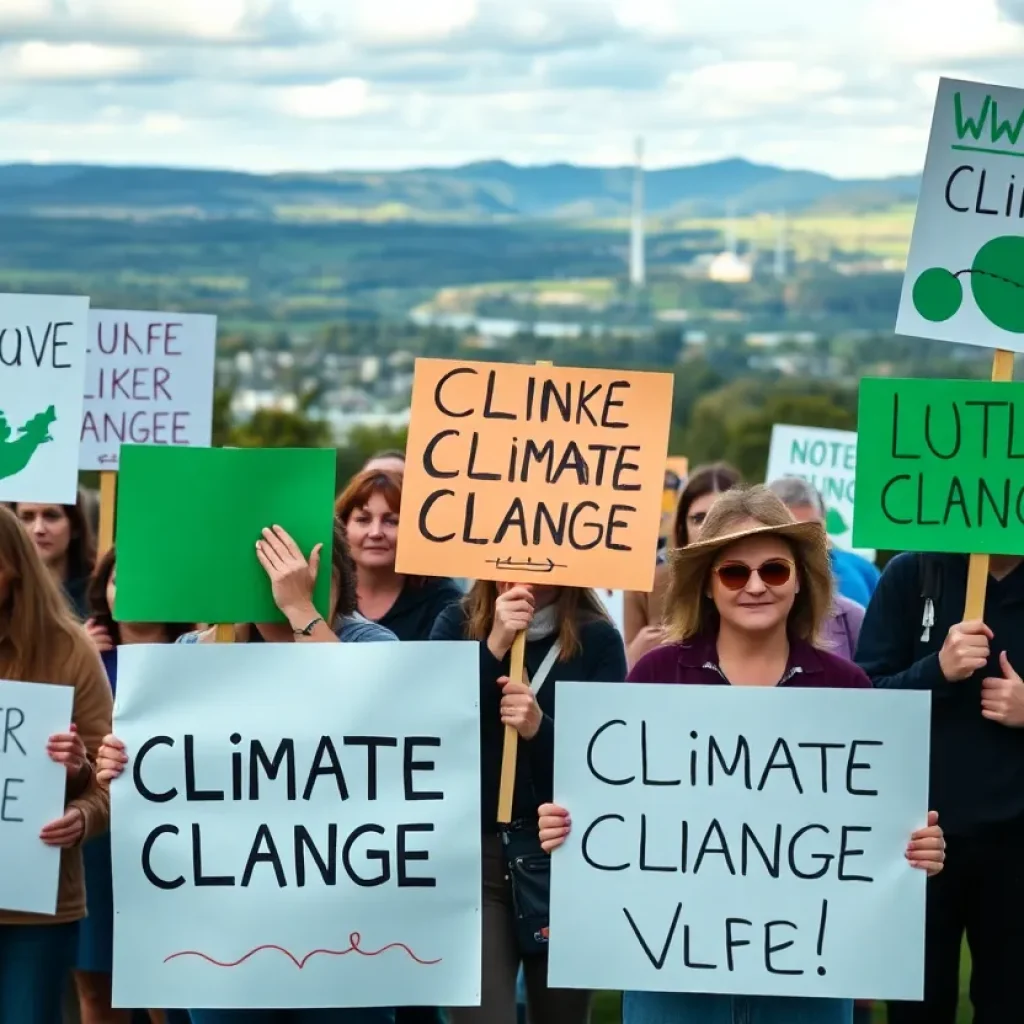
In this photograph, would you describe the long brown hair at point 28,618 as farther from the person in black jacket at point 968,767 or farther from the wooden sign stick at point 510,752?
the person in black jacket at point 968,767

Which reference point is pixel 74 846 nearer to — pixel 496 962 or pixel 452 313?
pixel 496 962

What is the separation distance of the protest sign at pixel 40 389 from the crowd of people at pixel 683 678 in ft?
3.53

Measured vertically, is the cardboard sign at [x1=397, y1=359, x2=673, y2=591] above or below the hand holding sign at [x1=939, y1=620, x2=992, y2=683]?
above

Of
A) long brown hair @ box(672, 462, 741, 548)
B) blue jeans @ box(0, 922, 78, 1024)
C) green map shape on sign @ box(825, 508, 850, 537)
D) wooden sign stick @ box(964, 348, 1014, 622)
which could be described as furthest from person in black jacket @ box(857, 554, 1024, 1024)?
green map shape on sign @ box(825, 508, 850, 537)

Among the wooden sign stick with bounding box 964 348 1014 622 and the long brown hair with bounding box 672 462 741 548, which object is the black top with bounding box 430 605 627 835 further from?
the long brown hair with bounding box 672 462 741 548

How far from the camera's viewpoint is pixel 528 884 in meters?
4.94

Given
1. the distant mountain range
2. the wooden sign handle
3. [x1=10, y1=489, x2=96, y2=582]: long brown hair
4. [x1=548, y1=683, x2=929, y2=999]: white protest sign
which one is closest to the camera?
[x1=548, y1=683, x2=929, y2=999]: white protest sign

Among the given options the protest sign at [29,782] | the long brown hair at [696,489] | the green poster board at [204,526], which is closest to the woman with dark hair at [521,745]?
the green poster board at [204,526]

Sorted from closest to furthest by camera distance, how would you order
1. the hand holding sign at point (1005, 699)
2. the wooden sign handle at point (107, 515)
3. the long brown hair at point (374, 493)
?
the hand holding sign at point (1005, 699) < the long brown hair at point (374, 493) < the wooden sign handle at point (107, 515)

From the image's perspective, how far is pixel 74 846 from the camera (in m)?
4.98

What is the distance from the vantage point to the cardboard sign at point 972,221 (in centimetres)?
502

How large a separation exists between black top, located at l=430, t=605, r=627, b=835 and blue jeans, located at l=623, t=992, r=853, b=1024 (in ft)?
2.32

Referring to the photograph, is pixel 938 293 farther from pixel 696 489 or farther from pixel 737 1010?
pixel 696 489

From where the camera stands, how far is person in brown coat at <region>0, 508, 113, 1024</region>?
4.84m
